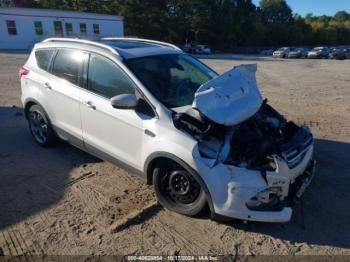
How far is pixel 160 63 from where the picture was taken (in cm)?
401

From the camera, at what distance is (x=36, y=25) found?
33469mm

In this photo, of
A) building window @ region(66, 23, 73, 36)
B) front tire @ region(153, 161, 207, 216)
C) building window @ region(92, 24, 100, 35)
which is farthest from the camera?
building window @ region(92, 24, 100, 35)

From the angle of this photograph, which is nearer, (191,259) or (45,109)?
(191,259)

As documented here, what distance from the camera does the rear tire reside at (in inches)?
195

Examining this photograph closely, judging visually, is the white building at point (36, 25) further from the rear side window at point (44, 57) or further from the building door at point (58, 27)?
the rear side window at point (44, 57)

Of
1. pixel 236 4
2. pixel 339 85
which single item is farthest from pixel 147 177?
pixel 236 4

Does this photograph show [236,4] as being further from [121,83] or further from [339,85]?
[121,83]

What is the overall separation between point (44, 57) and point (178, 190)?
10.9 ft

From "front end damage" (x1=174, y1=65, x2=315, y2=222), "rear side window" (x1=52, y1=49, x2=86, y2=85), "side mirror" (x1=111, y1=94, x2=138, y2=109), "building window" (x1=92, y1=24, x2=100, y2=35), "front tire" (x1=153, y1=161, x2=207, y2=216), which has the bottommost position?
"building window" (x1=92, y1=24, x2=100, y2=35)

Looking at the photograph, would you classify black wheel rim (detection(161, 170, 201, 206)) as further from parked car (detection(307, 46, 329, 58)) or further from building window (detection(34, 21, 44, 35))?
parked car (detection(307, 46, 329, 58))

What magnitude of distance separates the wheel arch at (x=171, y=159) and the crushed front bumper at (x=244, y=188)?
0.16 feet

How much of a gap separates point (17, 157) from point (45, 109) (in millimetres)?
957

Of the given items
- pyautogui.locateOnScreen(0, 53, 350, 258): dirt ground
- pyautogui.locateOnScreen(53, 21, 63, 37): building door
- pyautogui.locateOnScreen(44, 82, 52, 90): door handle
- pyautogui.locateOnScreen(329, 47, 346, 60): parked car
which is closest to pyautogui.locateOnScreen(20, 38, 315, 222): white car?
pyautogui.locateOnScreen(44, 82, 52, 90): door handle

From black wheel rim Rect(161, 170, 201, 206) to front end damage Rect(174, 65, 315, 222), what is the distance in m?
0.29
